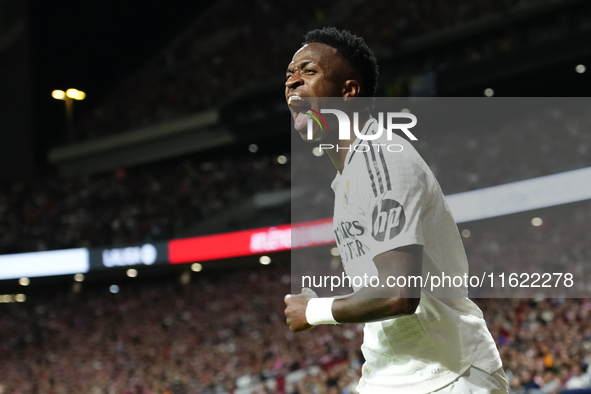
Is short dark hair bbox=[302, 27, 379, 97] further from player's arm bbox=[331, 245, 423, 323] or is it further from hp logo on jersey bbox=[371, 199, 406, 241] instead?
player's arm bbox=[331, 245, 423, 323]

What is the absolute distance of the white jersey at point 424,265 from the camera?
2.00 meters

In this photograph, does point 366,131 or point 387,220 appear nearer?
point 387,220

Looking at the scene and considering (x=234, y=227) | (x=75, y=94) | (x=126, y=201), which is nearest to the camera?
(x=234, y=227)

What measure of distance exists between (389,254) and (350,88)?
69cm

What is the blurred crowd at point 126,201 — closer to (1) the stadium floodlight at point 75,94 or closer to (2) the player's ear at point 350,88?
(1) the stadium floodlight at point 75,94

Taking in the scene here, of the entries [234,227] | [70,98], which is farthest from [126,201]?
[70,98]

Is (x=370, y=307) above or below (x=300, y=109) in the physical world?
below

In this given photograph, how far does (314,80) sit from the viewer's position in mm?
2283

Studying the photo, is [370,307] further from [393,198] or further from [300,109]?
[300,109]

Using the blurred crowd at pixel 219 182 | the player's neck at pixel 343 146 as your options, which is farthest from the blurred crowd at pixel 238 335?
the player's neck at pixel 343 146

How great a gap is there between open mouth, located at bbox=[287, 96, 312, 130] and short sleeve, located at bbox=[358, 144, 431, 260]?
33cm

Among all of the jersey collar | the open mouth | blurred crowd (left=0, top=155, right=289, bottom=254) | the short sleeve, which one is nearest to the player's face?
the open mouth

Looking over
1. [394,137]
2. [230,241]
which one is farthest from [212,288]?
[394,137]

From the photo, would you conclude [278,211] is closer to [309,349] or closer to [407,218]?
[309,349]
